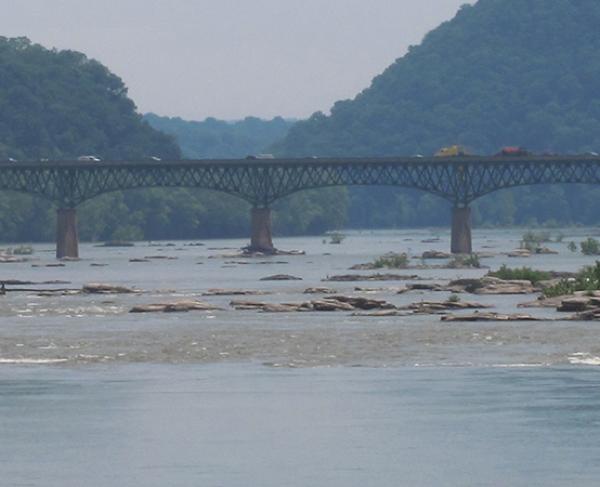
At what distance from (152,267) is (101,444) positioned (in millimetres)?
119171

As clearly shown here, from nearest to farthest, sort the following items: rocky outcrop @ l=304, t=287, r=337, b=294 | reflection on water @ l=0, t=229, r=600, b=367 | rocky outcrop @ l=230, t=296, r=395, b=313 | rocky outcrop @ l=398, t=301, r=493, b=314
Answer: reflection on water @ l=0, t=229, r=600, b=367, rocky outcrop @ l=398, t=301, r=493, b=314, rocky outcrop @ l=230, t=296, r=395, b=313, rocky outcrop @ l=304, t=287, r=337, b=294

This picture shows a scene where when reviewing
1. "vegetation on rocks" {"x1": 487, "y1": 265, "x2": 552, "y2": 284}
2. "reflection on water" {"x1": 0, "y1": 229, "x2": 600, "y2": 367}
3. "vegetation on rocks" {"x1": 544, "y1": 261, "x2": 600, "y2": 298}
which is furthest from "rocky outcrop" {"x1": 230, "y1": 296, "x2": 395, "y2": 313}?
"vegetation on rocks" {"x1": 487, "y1": 265, "x2": 552, "y2": 284}

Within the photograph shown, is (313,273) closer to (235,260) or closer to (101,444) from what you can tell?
(235,260)

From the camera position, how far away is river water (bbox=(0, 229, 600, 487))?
148ft

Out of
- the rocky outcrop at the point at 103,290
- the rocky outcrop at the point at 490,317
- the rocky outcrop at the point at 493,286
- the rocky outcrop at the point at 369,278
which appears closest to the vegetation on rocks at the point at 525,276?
the rocky outcrop at the point at 493,286

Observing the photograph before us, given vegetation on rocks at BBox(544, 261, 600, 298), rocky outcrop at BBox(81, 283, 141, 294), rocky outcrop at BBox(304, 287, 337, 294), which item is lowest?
rocky outcrop at BBox(81, 283, 141, 294)

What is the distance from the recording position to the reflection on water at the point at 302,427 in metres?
44.3

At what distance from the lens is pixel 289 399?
5612 cm

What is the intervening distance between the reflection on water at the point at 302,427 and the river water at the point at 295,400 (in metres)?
0.07

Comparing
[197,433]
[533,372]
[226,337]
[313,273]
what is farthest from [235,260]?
[197,433]

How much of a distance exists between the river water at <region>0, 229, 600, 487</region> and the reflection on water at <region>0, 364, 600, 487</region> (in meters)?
0.07

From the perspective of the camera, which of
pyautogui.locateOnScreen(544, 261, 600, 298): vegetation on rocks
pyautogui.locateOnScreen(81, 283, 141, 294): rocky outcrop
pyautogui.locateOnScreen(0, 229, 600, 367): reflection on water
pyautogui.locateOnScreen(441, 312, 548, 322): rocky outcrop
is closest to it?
pyautogui.locateOnScreen(0, 229, 600, 367): reflection on water

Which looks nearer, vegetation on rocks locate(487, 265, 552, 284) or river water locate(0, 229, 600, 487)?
river water locate(0, 229, 600, 487)

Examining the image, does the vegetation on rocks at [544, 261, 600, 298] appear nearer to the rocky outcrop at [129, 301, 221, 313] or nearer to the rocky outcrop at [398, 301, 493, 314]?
the rocky outcrop at [398, 301, 493, 314]
